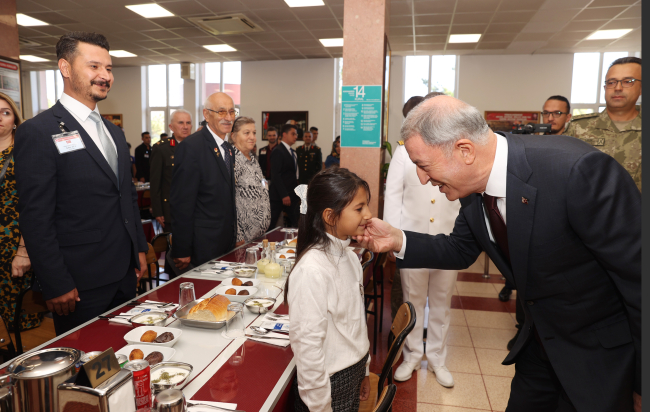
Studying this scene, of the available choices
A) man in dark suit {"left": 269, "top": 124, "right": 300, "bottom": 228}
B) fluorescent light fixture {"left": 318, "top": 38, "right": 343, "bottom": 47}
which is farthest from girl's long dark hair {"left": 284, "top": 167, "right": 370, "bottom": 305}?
fluorescent light fixture {"left": 318, "top": 38, "right": 343, "bottom": 47}

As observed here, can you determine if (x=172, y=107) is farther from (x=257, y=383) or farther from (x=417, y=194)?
(x=257, y=383)

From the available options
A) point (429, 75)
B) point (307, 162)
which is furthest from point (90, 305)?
point (429, 75)

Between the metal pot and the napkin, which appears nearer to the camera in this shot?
the metal pot

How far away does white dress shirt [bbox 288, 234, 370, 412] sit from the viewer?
136cm

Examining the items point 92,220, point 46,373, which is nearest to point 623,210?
point 46,373

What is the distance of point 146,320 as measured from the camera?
5.41 feet

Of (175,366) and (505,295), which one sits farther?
(505,295)

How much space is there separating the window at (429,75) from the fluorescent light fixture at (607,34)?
290 cm

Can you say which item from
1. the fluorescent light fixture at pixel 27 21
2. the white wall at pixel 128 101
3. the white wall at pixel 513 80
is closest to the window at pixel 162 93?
the white wall at pixel 128 101

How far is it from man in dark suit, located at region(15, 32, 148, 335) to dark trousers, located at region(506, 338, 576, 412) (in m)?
1.89

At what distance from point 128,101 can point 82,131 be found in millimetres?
11047

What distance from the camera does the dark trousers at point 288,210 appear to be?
584 cm

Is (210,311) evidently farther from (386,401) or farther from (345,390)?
(386,401)

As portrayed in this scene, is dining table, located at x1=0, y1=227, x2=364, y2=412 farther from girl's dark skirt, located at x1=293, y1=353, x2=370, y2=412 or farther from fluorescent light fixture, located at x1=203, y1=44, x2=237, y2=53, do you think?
fluorescent light fixture, located at x1=203, y1=44, x2=237, y2=53
